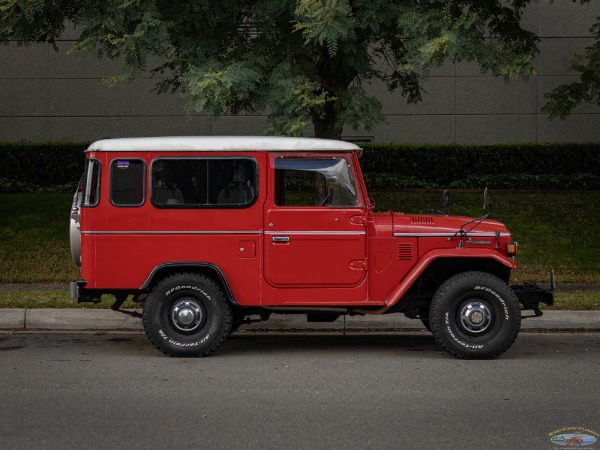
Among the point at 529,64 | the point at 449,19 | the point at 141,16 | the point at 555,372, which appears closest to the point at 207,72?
the point at 141,16

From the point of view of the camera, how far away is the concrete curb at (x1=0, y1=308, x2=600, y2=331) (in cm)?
1155

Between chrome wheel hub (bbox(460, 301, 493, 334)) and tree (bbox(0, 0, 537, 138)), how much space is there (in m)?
4.08

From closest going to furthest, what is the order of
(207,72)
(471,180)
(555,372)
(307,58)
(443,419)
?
(443,419), (555,372), (207,72), (307,58), (471,180)

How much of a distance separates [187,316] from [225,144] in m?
1.63

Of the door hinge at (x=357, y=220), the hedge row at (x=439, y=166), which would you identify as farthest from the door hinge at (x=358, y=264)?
the hedge row at (x=439, y=166)

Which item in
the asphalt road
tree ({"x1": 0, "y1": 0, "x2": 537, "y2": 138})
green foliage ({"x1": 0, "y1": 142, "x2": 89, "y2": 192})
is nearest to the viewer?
the asphalt road

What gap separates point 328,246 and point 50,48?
15.5 metres

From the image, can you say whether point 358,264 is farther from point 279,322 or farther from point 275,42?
point 275,42

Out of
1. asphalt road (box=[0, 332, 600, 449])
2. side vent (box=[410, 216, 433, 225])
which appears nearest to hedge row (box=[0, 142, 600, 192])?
asphalt road (box=[0, 332, 600, 449])

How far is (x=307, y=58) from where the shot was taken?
47.1ft

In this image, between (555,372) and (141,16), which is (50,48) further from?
(555,372)

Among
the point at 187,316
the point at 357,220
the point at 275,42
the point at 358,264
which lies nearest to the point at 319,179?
the point at 357,220

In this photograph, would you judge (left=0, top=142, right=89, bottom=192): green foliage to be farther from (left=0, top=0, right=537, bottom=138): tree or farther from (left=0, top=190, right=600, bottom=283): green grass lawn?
(left=0, top=0, right=537, bottom=138): tree

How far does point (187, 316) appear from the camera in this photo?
31.8 feet
